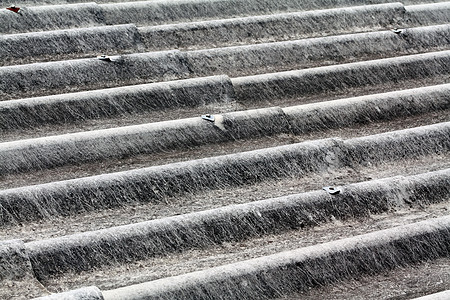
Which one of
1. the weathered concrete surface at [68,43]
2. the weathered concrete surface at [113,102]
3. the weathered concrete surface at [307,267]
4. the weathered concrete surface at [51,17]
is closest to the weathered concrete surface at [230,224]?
the weathered concrete surface at [307,267]

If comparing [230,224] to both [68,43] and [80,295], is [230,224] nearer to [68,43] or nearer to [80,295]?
[80,295]

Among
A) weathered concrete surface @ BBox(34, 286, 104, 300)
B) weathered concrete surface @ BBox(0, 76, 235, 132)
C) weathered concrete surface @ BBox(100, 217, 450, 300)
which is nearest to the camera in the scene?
weathered concrete surface @ BBox(34, 286, 104, 300)

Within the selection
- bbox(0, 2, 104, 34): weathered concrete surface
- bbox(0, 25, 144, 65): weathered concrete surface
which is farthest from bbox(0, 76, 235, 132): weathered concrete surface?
bbox(0, 2, 104, 34): weathered concrete surface

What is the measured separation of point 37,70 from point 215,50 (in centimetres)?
134

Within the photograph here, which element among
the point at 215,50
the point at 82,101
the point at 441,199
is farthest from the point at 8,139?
the point at 441,199

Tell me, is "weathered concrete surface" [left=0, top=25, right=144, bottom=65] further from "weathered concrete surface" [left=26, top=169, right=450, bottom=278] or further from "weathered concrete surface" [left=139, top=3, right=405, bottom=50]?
"weathered concrete surface" [left=26, top=169, right=450, bottom=278]

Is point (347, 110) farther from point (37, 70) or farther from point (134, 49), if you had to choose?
point (37, 70)

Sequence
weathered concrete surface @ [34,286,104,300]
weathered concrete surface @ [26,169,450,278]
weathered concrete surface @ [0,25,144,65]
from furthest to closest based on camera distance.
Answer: weathered concrete surface @ [0,25,144,65] → weathered concrete surface @ [26,169,450,278] → weathered concrete surface @ [34,286,104,300]

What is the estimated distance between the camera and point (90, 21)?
585cm

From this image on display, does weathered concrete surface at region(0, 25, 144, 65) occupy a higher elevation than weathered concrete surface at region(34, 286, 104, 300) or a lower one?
higher

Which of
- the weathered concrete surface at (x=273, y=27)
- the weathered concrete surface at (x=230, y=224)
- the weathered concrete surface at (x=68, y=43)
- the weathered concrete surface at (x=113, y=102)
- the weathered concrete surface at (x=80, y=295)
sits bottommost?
the weathered concrete surface at (x=80, y=295)

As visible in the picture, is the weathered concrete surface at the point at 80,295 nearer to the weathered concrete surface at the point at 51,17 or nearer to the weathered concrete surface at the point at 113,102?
the weathered concrete surface at the point at 113,102

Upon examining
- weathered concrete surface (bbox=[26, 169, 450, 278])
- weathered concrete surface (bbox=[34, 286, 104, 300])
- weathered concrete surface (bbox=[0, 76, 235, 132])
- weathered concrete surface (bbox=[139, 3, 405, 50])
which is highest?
weathered concrete surface (bbox=[139, 3, 405, 50])

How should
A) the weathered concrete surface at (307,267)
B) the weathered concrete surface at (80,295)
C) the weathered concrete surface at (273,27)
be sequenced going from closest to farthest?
1. the weathered concrete surface at (80,295)
2. the weathered concrete surface at (307,267)
3. the weathered concrete surface at (273,27)
